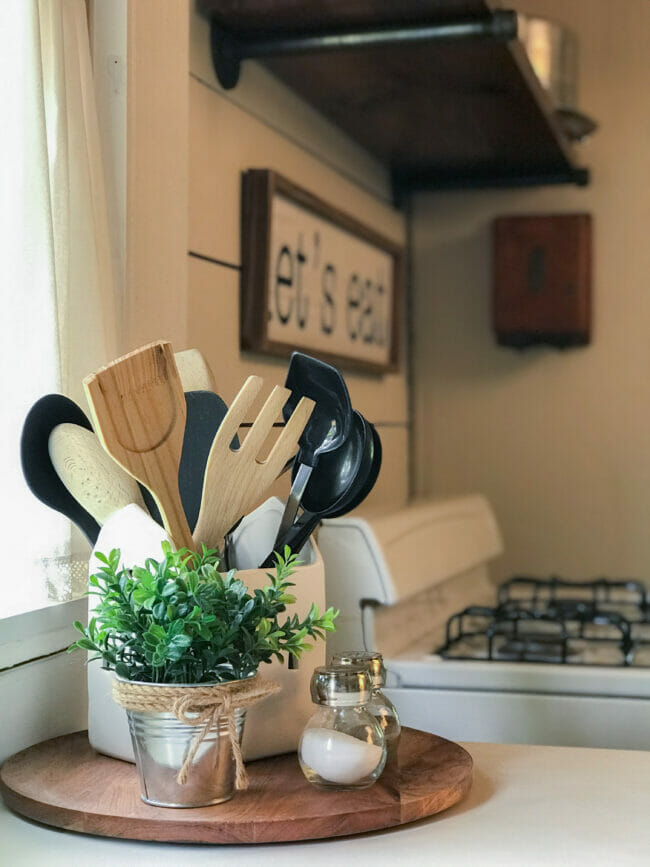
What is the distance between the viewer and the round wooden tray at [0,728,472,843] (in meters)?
0.77

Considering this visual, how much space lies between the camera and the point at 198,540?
903 mm

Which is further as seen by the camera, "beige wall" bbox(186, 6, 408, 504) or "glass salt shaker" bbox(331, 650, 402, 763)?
"beige wall" bbox(186, 6, 408, 504)

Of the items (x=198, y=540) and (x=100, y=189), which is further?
(x=100, y=189)

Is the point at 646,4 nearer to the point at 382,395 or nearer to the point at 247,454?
the point at 382,395

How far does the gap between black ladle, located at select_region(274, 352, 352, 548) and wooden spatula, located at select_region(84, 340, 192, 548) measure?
13 cm

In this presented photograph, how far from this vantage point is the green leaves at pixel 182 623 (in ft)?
2.55

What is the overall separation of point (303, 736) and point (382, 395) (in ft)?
5.00

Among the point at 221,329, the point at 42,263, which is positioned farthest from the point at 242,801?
the point at 221,329

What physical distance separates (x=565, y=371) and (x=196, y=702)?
185cm

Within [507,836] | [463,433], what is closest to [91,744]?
[507,836]

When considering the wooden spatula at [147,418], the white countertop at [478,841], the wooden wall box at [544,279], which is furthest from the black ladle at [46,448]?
the wooden wall box at [544,279]

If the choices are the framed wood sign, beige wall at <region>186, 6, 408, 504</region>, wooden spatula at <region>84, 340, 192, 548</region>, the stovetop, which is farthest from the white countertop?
the framed wood sign

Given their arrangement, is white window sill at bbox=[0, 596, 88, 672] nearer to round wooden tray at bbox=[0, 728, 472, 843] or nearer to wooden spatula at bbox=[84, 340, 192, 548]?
round wooden tray at bbox=[0, 728, 472, 843]

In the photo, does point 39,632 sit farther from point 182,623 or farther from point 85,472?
point 182,623
